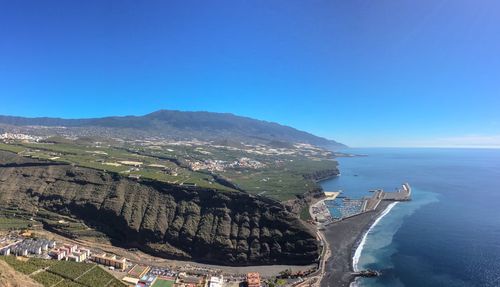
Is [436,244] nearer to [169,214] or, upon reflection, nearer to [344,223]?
[344,223]

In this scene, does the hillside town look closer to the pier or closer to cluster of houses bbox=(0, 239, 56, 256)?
cluster of houses bbox=(0, 239, 56, 256)

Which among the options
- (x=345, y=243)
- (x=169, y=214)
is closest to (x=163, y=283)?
(x=169, y=214)

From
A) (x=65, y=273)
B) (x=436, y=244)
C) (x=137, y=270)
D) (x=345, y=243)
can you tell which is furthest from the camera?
(x=345, y=243)

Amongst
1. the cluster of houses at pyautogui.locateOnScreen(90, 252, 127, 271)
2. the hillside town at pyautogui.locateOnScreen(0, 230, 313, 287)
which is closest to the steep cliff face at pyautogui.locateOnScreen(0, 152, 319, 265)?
the hillside town at pyautogui.locateOnScreen(0, 230, 313, 287)

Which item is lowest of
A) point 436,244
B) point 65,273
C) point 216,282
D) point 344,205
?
point 216,282

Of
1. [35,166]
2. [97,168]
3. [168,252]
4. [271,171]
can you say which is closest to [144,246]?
[168,252]

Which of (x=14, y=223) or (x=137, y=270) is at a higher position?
(x=14, y=223)
